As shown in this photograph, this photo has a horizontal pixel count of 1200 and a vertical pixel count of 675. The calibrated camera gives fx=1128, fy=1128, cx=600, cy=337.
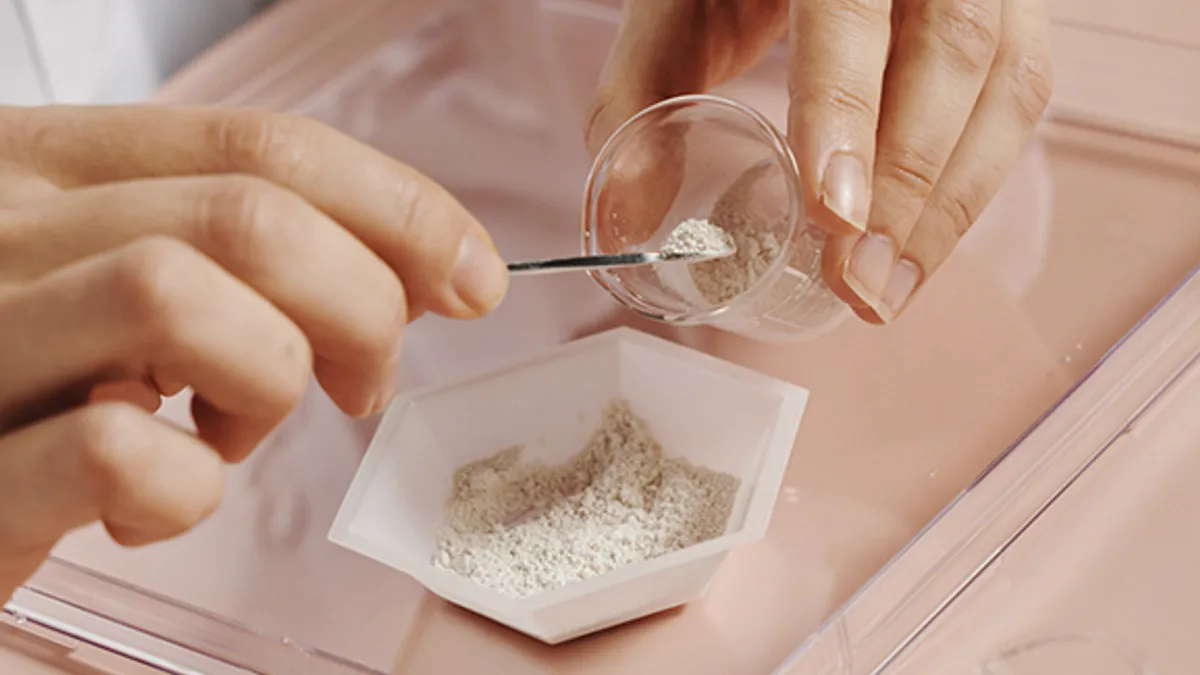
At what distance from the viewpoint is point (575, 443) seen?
1.57 ft

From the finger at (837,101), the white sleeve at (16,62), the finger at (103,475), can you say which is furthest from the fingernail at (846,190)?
the white sleeve at (16,62)

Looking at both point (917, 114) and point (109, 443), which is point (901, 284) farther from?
point (109, 443)

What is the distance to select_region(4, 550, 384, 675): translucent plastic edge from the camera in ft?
1.30

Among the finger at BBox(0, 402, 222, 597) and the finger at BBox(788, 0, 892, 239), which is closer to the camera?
the finger at BBox(0, 402, 222, 597)

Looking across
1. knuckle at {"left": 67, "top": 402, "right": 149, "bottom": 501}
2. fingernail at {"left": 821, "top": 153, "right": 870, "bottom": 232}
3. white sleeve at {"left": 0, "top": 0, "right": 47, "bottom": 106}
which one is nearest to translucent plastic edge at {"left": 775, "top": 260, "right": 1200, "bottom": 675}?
fingernail at {"left": 821, "top": 153, "right": 870, "bottom": 232}

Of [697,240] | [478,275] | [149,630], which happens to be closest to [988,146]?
[697,240]

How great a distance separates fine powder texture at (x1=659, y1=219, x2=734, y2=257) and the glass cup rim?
0.02 meters

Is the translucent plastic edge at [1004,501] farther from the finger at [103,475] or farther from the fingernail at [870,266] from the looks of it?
the finger at [103,475]

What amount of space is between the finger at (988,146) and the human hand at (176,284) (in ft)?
0.67

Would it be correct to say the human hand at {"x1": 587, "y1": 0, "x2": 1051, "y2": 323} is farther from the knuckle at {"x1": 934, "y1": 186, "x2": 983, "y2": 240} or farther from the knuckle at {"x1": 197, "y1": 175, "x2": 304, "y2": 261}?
the knuckle at {"x1": 197, "y1": 175, "x2": 304, "y2": 261}

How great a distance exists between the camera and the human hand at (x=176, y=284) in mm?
245

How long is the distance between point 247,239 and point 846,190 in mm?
193

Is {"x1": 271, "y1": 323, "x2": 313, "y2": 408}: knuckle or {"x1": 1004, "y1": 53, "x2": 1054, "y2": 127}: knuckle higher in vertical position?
{"x1": 1004, "y1": 53, "x2": 1054, "y2": 127}: knuckle

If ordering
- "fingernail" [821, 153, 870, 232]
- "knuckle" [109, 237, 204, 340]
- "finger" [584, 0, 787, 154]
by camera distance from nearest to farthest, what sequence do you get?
"knuckle" [109, 237, 204, 340], "fingernail" [821, 153, 870, 232], "finger" [584, 0, 787, 154]
